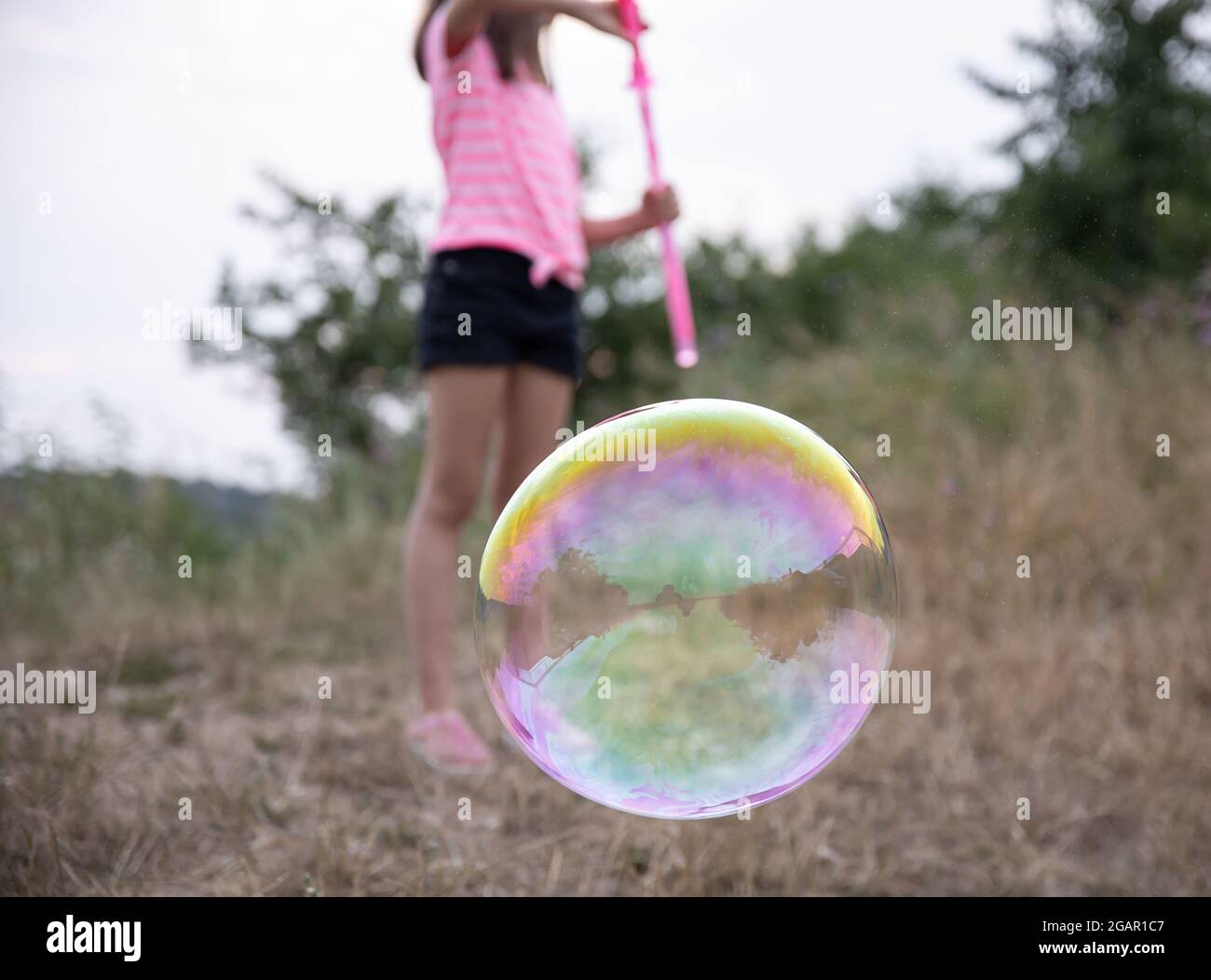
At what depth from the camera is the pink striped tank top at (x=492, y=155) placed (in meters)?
2.02

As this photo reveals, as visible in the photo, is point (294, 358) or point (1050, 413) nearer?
point (1050, 413)

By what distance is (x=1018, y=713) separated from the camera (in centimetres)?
256

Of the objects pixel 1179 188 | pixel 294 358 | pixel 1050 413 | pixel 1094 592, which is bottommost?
pixel 1094 592

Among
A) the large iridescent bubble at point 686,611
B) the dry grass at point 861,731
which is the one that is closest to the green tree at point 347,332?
the dry grass at point 861,731


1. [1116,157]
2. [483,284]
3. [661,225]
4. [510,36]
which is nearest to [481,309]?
[483,284]

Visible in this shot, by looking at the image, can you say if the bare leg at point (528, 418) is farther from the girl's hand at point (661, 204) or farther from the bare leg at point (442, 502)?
the girl's hand at point (661, 204)

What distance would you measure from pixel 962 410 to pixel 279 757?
329 cm

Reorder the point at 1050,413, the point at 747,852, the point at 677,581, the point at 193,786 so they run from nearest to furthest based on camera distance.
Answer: the point at 677,581 → the point at 747,852 → the point at 193,786 → the point at 1050,413

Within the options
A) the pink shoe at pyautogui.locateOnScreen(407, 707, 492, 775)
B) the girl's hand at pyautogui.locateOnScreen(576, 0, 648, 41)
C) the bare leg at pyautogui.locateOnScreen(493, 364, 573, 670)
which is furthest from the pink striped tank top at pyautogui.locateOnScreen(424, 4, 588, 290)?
the pink shoe at pyautogui.locateOnScreen(407, 707, 492, 775)

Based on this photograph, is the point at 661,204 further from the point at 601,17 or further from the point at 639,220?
the point at 601,17

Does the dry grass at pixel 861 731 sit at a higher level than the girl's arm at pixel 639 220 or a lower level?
lower

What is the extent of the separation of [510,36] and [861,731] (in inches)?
70.7

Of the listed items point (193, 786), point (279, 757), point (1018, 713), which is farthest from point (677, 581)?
point (1018, 713)
